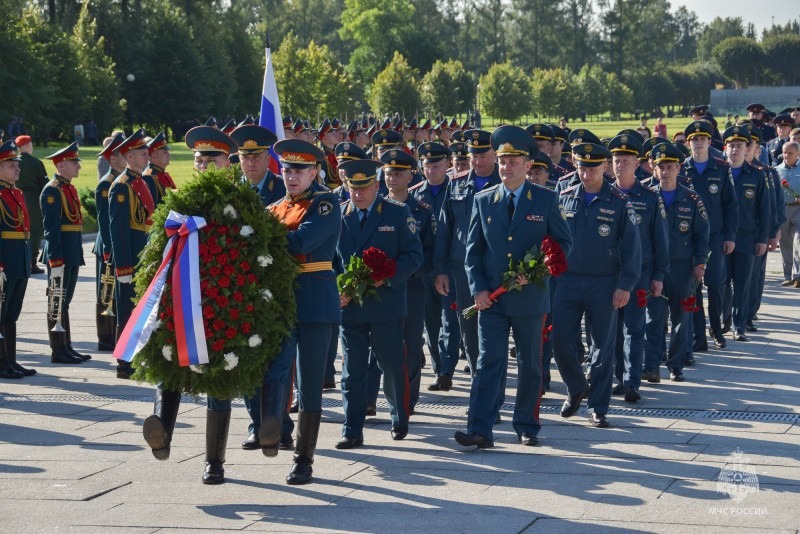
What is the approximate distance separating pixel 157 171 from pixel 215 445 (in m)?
5.05

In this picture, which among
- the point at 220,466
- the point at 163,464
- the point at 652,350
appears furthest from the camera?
the point at 652,350

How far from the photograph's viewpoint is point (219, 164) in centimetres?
857

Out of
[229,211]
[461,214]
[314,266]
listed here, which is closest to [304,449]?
[314,266]

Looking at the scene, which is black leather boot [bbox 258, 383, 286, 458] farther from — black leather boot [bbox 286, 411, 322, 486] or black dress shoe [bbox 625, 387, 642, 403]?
black dress shoe [bbox 625, 387, 642, 403]

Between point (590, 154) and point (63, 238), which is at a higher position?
point (590, 154)

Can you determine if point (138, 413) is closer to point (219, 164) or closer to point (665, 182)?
point (219, 164)

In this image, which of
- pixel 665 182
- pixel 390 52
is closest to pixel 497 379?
pixel 665 182

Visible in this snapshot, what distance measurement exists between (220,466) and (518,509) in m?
1.94

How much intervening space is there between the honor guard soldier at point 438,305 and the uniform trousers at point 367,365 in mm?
2108

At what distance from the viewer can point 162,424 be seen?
292 inches

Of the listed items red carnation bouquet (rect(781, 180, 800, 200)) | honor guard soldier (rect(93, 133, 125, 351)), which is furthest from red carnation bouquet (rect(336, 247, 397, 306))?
red carnation bouquet (rect(781, 180, 800, 200))

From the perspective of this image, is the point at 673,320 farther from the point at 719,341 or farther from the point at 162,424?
the point at 162,424

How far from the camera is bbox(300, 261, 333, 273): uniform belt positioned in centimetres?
780

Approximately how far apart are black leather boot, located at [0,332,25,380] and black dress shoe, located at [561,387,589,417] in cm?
531
